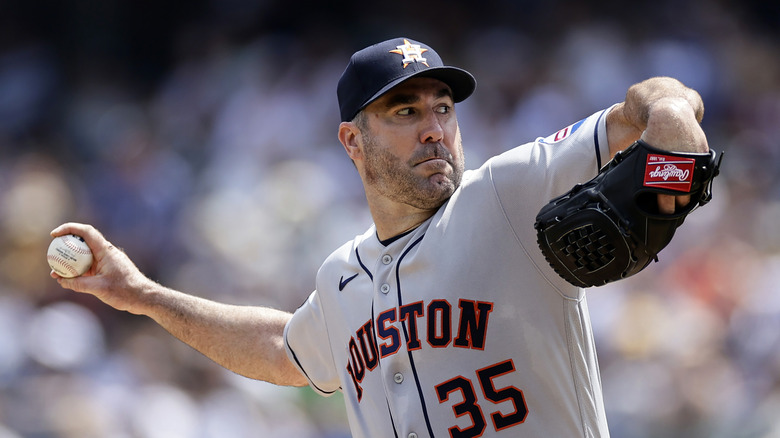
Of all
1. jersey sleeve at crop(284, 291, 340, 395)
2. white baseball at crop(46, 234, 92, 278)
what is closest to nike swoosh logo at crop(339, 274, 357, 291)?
jersey sleeve at crop(284, 291, 340, 395)

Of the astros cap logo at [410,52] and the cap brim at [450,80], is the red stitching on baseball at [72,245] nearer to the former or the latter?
the cap brim at [450,80]

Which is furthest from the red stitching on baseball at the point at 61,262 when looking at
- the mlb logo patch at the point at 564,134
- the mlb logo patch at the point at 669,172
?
the mlb logo patch at the point at 669,172

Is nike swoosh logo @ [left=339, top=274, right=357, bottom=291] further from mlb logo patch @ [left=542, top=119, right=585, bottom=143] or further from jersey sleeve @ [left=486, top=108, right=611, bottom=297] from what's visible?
mlb logo patch @ [left=542, top=119, right=585, bottom=143]

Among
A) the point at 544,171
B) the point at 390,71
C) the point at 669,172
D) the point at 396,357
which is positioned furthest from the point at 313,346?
the point at 669,172

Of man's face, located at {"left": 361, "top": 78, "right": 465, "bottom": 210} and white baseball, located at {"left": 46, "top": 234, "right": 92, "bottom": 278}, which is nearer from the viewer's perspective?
man's face, located at {"left": 361, "top": 78, "right": 465, "bottom": 210}

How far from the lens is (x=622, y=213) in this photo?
1922 mm

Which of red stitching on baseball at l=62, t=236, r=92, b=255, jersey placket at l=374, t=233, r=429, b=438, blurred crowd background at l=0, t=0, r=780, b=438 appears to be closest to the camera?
jersey placket at l=374, t=233, r=429, b=438

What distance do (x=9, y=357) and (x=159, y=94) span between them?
3394 mm

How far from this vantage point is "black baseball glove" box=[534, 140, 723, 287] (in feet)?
6.01

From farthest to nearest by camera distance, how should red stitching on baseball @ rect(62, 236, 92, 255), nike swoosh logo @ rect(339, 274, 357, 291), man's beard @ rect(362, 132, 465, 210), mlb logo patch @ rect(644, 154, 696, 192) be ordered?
red stitching on baseball @ rect(62, 236, 92, 255) → nike swoosh logo @ rect(339, 274, 357, 291) → man's beard @ rect(362, 132, 465, 210) → mlb logo patch @ rect(644, 154, 696, 192)

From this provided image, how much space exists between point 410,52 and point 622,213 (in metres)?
1.01

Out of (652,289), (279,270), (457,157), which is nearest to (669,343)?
(652,289)

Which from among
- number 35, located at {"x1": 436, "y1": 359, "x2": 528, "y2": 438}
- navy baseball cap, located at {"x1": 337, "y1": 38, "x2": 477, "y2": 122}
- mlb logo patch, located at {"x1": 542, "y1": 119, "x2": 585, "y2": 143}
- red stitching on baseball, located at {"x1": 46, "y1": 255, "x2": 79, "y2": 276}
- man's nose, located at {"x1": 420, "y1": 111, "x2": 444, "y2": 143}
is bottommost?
number 35, located at {"x1": 436, "y1": 359, "x2": 528, "y2": 438}

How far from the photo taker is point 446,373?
7.74ft
